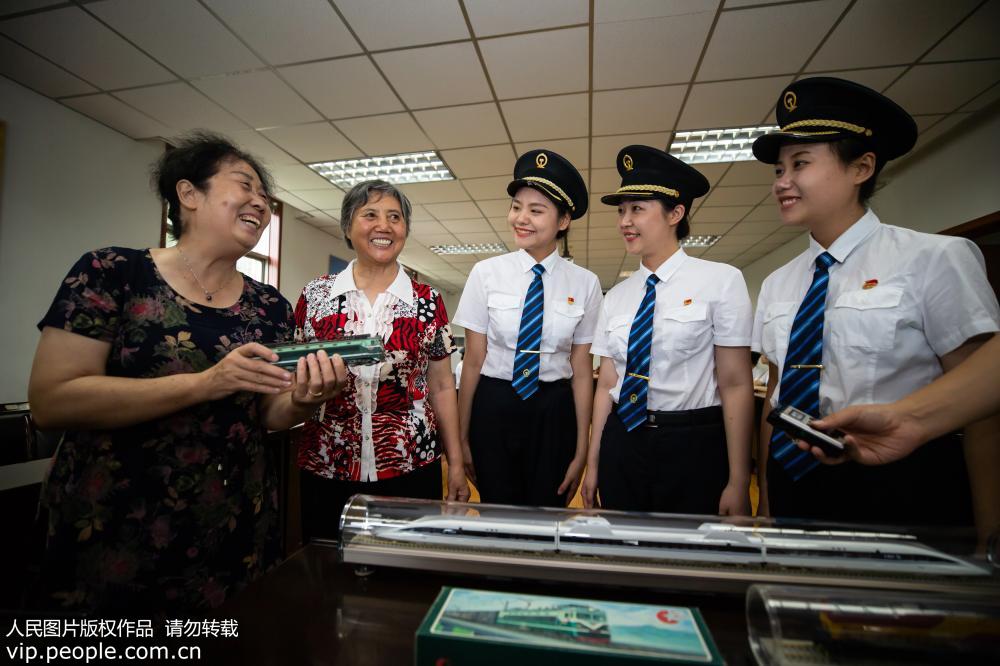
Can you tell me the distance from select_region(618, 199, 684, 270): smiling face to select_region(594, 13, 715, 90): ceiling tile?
1.83 meters

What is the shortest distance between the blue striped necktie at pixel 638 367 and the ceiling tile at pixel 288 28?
8.90 ft

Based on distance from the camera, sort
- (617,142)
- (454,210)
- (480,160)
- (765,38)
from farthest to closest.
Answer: (454,210)
(480,160)
(617,142)
(765,38)

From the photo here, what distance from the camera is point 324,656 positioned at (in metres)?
0.59

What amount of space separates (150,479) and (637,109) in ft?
13.5

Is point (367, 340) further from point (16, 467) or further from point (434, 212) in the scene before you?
point (434, 212)

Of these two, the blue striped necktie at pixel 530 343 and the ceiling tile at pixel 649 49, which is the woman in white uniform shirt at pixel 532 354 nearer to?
the blue striped necktie at pixel 530 343

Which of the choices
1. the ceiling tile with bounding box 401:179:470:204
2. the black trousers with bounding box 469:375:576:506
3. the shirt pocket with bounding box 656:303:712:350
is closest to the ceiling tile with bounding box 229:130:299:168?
the ceiling tile with bounding box 401:179:470:204

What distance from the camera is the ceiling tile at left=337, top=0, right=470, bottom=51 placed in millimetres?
2641

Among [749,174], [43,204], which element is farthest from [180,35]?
[749,174]

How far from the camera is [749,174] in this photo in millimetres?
5133

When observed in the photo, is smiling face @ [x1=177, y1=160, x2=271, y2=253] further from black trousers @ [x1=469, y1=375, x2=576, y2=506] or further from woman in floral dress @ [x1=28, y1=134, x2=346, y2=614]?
black trousers @ [x1=469, y1=375, x2=576, y2=506]

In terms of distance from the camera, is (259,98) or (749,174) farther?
(749,174)

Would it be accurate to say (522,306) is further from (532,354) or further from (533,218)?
(533,218)

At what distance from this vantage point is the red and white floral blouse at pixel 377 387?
4.83 feet
